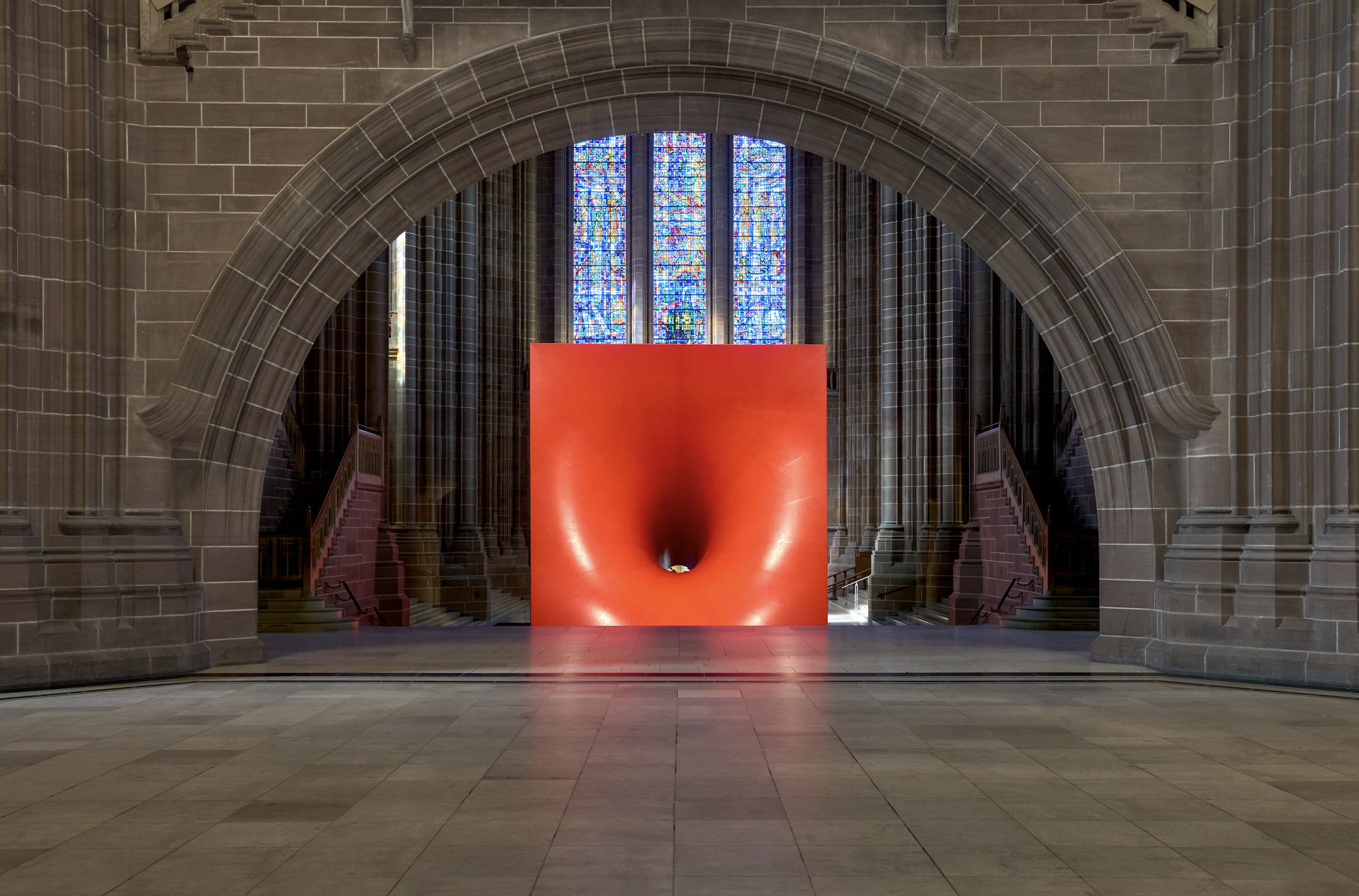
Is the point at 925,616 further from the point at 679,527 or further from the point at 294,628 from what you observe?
the point at 294,628

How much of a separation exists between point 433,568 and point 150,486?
8.95 meters

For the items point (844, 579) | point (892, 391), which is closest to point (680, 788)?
point (892, 391)

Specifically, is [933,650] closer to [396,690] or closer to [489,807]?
[396,690]

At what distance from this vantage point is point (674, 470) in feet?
37.1

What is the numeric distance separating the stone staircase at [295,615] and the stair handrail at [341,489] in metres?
0.23

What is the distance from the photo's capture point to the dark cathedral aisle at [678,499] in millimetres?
4168

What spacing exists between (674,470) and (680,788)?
6701 millimetres

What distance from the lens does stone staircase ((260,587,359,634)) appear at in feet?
39.8

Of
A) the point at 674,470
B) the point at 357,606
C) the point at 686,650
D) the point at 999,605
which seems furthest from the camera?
the point at 999,605

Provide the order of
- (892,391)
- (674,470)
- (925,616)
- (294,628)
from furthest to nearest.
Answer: (892,391), (925,616), (294,628), (674,470)

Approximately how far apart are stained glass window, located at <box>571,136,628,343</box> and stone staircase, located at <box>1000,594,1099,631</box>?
15940 millimetres

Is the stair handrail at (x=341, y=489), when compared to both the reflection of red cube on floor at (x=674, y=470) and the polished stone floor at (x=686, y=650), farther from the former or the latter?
the reflection of red cube on floor at (x=674, y=470)

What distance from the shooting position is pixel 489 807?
4387mm

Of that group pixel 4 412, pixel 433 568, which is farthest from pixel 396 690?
pixel 433 568
